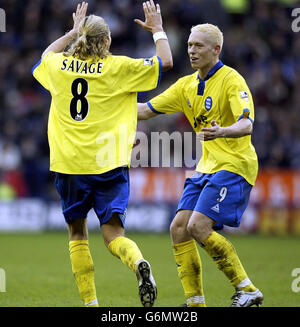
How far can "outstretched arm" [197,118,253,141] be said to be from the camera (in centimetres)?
544

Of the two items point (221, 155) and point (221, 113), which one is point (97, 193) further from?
point (221, 113)

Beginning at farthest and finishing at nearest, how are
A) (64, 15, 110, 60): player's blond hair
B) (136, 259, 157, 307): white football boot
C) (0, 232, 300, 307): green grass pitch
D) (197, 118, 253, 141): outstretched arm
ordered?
(0, 232, 300, 307): green grass pitch < (64, 15, 110, 60): player's blond hair < (197, 118, 253, 141): outstretched arm < (136, 259, 157, 307): white football boot

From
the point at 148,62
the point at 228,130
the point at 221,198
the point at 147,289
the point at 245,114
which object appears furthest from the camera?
the point at 221,198

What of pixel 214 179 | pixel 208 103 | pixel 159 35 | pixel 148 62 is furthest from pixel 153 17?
pixel 214 179

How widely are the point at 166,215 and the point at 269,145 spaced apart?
9.95 feet

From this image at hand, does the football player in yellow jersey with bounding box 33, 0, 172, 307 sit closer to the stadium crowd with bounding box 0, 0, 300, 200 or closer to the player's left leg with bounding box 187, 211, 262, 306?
the player's left leg with bounding box 187, 211, 262, 306

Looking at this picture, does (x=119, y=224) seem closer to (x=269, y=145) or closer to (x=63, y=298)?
(x=63, y=298)

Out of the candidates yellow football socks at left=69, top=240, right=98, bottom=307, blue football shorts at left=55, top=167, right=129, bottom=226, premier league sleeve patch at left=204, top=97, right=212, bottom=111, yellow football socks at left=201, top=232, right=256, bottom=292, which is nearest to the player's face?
premier league sleeve patch at left=204, top=97, right=212, bottom=111

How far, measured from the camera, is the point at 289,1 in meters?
20.2

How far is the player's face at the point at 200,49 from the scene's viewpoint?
6113 millimetres

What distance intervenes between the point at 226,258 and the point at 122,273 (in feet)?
11.4

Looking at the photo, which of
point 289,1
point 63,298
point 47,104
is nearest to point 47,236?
point 47,104

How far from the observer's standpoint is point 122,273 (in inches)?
362

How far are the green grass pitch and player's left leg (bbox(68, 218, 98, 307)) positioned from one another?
73 centimetres
